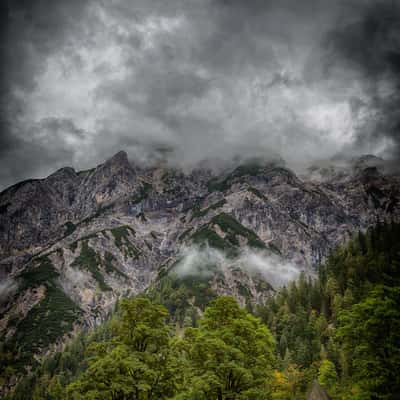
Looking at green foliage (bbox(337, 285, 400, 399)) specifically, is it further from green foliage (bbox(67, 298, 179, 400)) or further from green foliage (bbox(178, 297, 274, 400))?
green foliage (bbox(67, 298, 179, 400))

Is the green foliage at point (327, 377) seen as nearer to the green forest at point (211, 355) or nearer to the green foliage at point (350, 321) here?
the green foliage at point (350, 321)

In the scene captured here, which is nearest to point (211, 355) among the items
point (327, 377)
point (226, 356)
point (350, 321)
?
point (226, 356)

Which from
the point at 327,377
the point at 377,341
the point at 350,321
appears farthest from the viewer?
the point at 327,377

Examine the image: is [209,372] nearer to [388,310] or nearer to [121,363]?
[121,363]

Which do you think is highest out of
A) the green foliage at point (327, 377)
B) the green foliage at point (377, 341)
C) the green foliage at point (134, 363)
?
the green foliage at point (327, 377)

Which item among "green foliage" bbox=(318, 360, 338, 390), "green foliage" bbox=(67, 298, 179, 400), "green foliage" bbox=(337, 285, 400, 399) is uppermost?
"green foliage" bbox=(318, 360, 338, 390)

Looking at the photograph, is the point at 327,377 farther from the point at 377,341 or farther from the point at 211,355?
the point at 211,355

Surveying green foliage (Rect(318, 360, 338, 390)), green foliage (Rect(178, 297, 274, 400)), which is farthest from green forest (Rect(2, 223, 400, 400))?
green foliage (Rect(318, 360, 338, 390))

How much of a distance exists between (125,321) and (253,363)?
9.87 metres

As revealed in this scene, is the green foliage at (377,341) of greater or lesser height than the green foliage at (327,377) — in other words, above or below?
below

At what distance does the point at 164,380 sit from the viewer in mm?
23016

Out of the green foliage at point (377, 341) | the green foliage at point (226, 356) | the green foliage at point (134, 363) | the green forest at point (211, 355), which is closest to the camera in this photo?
the green foliage at point (134, 363)

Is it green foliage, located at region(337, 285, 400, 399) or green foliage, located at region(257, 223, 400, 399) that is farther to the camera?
green foliage, located at region(257, 223, 400, 399)

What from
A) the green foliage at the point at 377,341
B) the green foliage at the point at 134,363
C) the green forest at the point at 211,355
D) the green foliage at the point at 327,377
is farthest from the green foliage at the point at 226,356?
the green foliage at the point at 327,377
